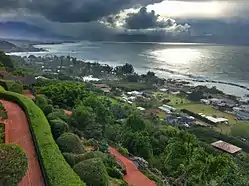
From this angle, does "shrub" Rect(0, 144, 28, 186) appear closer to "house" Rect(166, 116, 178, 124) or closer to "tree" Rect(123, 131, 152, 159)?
"tree" Rect(123, 131, 152, 159)

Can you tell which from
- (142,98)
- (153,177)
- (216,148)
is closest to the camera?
(153,177)

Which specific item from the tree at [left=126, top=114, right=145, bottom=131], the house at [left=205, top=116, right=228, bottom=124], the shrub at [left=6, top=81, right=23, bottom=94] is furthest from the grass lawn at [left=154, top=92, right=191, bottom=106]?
the shrub at [left=6, top=81, right=23, bottom=94]

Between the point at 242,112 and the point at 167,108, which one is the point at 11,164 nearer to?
the point at 167,108

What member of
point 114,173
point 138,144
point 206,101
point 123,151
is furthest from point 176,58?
point 114,173

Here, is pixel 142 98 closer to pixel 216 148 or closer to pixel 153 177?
pixel 216 148

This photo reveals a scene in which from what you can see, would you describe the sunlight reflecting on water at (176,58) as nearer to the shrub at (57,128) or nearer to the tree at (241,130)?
the tree at (241,130)

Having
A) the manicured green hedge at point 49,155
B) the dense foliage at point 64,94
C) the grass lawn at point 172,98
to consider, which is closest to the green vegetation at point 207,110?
the grass lawn at point 172,98

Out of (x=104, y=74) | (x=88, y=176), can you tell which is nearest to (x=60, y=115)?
(x=88, y=176)
